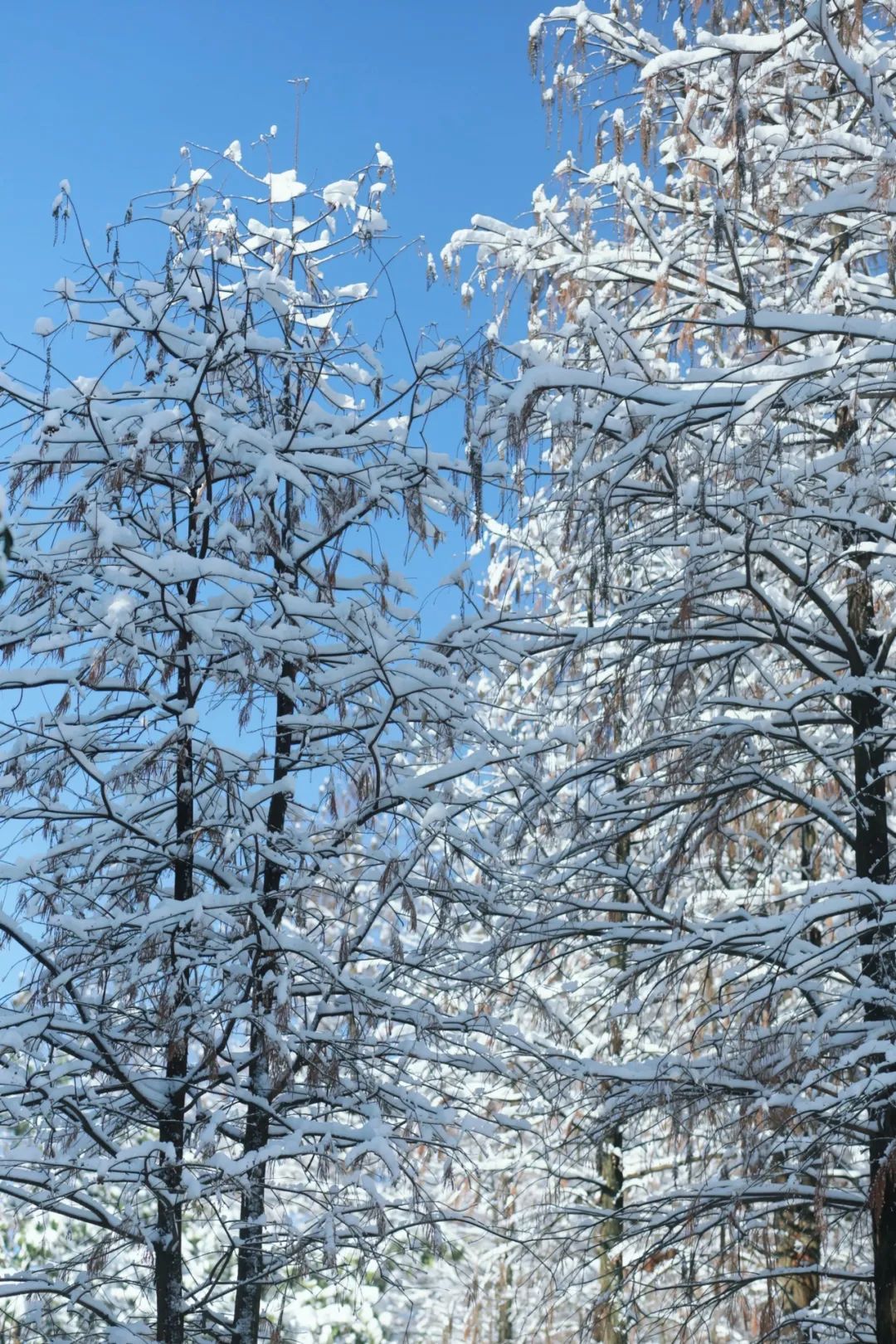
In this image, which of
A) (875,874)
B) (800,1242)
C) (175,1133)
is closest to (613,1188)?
(800,1242)

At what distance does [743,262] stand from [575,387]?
2052mm

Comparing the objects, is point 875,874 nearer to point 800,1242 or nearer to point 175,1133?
point 175,1133

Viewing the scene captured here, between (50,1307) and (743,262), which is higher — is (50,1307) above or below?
below

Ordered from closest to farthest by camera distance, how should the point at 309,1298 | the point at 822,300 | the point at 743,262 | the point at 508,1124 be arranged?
the point at 508,1124 → the point at 822,300 → the point at 743,262 → the point at 309,1298

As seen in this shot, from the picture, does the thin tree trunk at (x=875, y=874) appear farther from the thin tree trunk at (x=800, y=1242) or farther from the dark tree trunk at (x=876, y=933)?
→ the thin tree trunk at (x=800, y=1242)

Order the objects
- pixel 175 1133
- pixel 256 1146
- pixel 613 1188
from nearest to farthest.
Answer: pixel 175 1133
pixel 256 1146
pixel 613 1188

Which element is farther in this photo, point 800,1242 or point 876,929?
point 800,1242

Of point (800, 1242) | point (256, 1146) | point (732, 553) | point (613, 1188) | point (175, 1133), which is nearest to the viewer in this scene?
point (175, 1133)

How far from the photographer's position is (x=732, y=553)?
5.59 m

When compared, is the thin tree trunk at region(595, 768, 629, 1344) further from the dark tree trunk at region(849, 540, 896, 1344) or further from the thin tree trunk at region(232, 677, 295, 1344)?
the thin tree trunk at region(232, 677, 295, 1344)

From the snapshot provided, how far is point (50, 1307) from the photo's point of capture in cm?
474

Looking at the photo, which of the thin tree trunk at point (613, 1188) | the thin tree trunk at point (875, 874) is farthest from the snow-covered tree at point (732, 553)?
the thin tree trunk at point (613, 1188)

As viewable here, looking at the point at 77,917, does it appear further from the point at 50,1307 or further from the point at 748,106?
the point at 748,106

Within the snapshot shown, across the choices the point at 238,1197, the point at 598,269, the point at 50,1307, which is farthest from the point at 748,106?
the point at 50,1307
